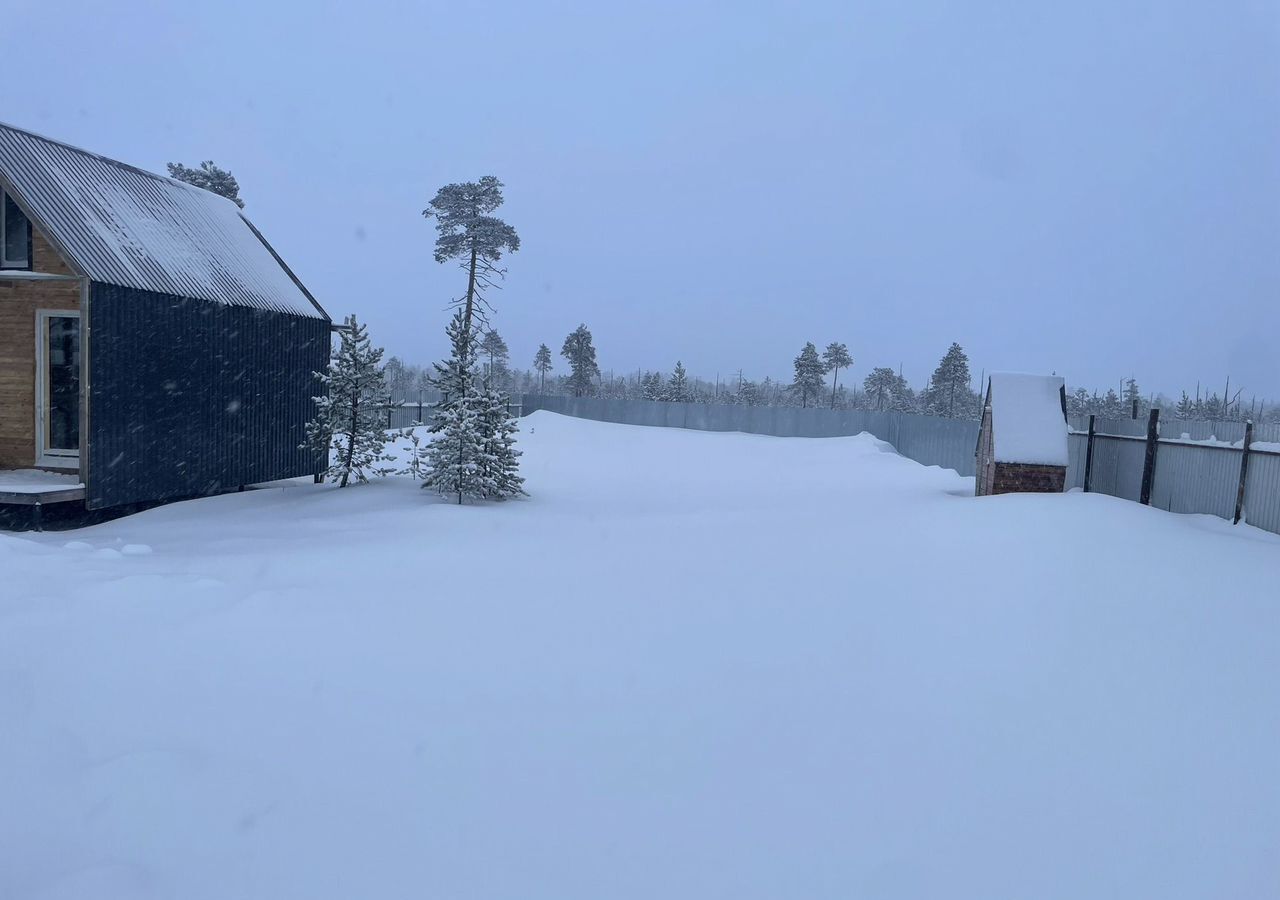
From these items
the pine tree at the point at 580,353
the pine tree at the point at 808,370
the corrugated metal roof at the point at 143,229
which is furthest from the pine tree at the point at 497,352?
the corrugated metal roof at the point at 143,229

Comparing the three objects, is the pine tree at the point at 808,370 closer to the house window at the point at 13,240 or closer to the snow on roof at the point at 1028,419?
the snow on roof at the point at 1028,419

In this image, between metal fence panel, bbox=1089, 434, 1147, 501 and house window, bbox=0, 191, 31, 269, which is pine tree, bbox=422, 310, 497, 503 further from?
metal fence panel, bbox=1089, 434, 1147, 501

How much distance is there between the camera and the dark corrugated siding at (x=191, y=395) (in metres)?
13.1

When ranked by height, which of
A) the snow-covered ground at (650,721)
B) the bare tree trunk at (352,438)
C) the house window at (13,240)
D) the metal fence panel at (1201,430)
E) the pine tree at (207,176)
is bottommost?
the snow-covered ground at (650,721)

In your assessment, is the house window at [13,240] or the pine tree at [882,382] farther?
the pine tree at [882,382]

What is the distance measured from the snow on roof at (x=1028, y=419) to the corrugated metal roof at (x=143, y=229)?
1415cm

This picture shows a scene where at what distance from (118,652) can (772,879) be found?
16.6 feet

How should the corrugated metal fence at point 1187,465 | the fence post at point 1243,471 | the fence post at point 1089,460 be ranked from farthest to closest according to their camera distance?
the fence post at point 1089,460
the fence post at point 1243,471
the corrugated metal fence at point 1187,465

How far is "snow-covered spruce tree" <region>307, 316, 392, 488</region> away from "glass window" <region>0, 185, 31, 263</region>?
193 inches

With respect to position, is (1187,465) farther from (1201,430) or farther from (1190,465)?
(1201,430)

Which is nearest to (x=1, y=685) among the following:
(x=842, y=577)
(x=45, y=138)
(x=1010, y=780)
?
(x=1010, y=780)

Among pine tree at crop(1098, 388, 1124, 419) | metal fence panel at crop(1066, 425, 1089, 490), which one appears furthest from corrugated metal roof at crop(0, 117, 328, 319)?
pine tree at crop(1098, 388, 1124, 419)

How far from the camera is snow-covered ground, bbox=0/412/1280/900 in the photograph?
425 centimetres

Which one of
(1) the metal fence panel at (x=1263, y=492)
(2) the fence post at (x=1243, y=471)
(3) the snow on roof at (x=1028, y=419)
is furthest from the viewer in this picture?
(3) the snow on roof at (x=1028, y=419)
